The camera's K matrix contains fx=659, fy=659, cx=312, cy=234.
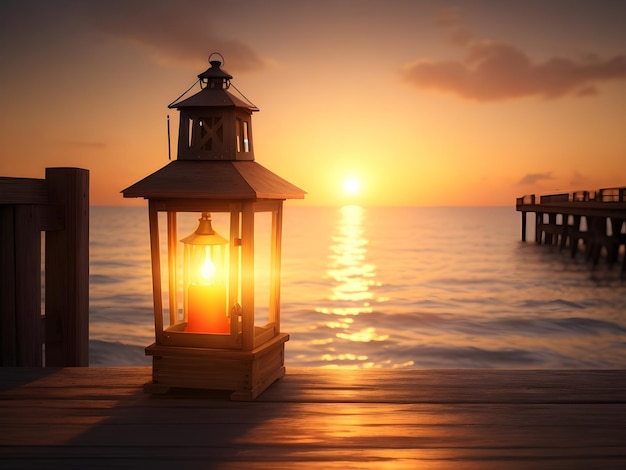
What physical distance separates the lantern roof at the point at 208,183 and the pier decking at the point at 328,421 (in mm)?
1228

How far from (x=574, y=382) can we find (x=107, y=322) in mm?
16542

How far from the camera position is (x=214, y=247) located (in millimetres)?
4090

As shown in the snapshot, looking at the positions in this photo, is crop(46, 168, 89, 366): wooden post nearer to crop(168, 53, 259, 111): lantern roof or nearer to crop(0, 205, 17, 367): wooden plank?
crop(0, 205, 17, 367): wooden plank

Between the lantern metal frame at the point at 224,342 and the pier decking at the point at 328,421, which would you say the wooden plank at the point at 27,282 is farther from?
the lantern metal frame at the point at 224,342

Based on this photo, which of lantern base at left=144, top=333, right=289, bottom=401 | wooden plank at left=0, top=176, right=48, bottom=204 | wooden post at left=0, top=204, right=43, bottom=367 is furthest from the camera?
Result: wooden post at left=0, top=204, right=43, bottom=367

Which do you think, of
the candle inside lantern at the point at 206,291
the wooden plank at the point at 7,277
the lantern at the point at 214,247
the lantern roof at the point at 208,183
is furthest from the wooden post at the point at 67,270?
the candle inside lantern at the point at 206,291

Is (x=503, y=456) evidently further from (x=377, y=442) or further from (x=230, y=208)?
(x=230, y=208)

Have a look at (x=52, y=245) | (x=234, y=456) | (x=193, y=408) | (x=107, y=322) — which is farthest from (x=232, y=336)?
(x=107, y=322)

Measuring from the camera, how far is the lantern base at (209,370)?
396 cm

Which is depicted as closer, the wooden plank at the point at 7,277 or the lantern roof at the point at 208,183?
the lantern roof at the point at 208,183

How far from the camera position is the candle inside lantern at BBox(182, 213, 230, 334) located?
4066mm

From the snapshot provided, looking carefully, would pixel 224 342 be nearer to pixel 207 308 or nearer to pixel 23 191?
pixel 207 308

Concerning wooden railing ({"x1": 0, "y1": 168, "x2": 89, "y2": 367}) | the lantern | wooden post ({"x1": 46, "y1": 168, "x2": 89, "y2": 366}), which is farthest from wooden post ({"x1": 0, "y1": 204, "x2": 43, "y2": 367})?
the lantern

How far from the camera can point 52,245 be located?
4691 millimetres
